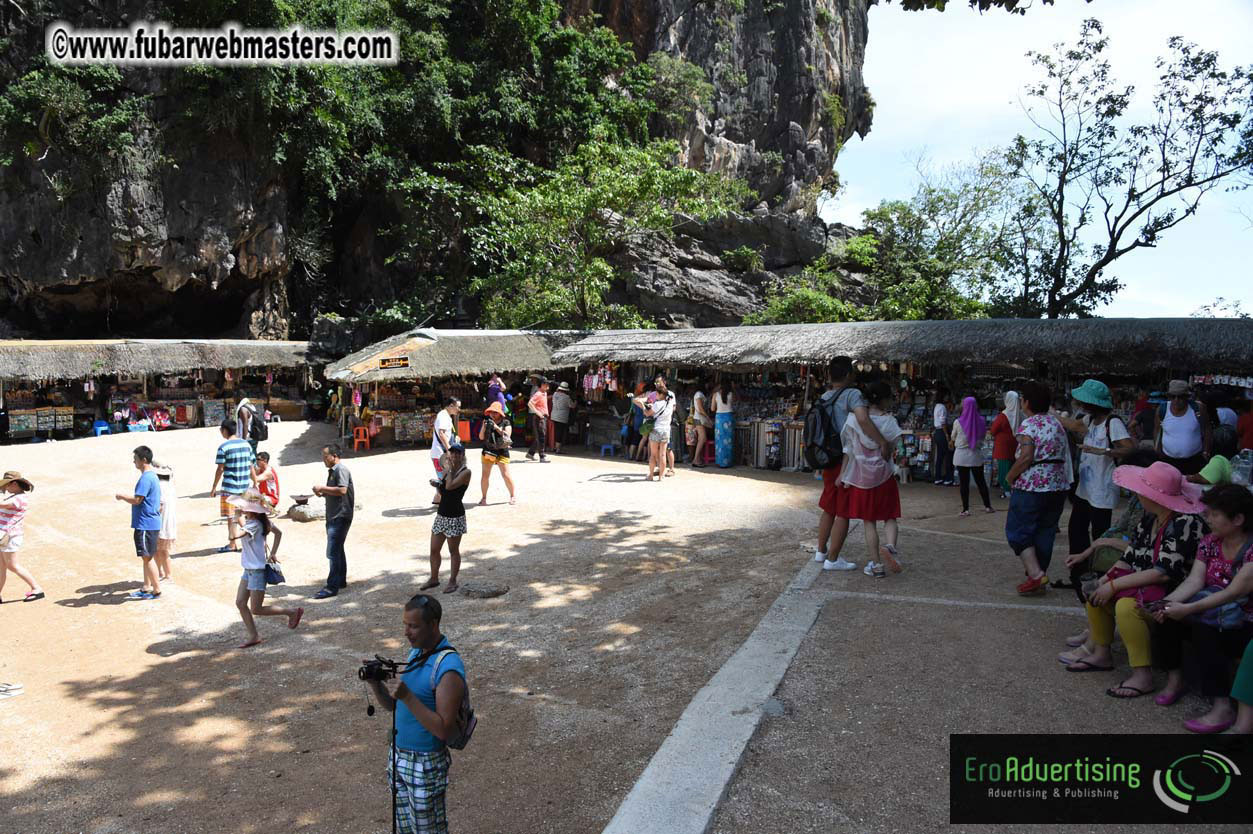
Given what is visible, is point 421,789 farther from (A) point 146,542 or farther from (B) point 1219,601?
(A) point 146,542

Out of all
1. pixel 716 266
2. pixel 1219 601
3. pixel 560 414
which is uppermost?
pixel 716 266

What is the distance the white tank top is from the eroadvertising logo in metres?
4.67

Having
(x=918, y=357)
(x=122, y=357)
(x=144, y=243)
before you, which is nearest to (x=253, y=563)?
(x=918, y=357)

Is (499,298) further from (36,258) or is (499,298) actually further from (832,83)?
(832,83)

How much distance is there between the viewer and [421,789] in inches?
124

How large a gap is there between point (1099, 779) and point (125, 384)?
76.5ft

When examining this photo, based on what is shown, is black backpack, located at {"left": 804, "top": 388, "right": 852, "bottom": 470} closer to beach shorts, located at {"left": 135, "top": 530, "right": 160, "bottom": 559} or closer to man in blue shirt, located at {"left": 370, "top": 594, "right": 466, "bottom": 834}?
man in blue shirt, located at {"left": 370, "top": 594, "right": 466, "bottom": 834}

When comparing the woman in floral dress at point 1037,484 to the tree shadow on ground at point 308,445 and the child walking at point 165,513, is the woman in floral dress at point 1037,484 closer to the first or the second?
the child walking at point 165,513

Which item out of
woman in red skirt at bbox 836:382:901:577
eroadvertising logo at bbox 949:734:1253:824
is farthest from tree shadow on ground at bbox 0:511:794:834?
eroadvertising logo at bbox 949:734:1253:824

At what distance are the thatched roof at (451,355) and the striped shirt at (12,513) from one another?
8.44 m

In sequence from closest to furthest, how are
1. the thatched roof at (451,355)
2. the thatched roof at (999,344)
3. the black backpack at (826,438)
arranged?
the black backpack at (826,438) < the thatched roof at (999,344) < the thatched roof at (451,355)

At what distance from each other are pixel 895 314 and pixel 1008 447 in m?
17.6

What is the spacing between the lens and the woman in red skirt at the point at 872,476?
6.57 metres

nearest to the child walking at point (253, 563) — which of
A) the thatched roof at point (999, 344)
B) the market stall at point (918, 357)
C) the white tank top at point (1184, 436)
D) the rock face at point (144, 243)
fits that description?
the white tank top at point (1184, 436)
